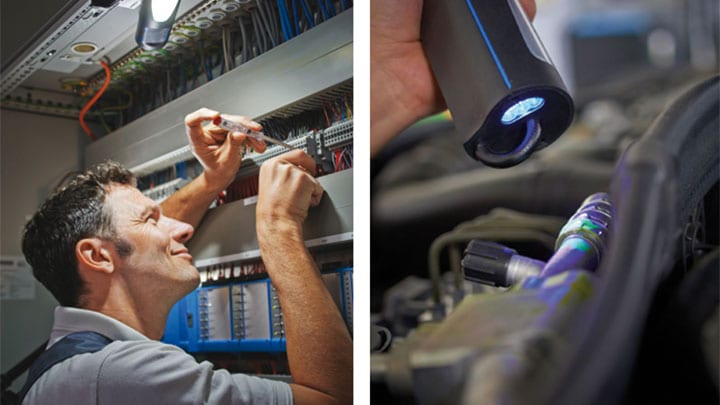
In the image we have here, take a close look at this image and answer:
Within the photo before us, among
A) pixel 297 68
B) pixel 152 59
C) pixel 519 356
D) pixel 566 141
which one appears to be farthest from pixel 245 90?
pixel 519 356

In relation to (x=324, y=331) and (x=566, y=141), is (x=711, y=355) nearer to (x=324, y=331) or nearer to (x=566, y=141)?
(x=566, y=141)

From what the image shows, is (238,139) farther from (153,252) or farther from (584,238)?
(584,238)

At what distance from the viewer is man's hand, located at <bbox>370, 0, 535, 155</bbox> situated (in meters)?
1.59

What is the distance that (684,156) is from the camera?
1191 mm

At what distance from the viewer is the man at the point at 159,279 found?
→ 1.62m

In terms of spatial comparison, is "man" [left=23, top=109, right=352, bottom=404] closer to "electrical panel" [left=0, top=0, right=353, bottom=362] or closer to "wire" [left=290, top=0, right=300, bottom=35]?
"electrical panel" [left=0, top=0, right=353, bottom=362]

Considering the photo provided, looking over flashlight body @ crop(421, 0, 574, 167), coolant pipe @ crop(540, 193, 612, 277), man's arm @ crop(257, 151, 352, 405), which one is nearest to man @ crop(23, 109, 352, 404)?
man's arm @ crop(257, 151, 352, 405)

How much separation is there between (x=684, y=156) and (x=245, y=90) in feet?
3.55

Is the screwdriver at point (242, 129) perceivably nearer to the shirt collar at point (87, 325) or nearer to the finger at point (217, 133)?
the finger at point (217, 133)

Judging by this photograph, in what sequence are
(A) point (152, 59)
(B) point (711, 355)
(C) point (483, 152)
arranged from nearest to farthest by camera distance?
(B) point (711, 355) < (C) point (483, 152) < (A) point (152, 59)

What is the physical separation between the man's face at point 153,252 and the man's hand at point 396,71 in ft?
2.02

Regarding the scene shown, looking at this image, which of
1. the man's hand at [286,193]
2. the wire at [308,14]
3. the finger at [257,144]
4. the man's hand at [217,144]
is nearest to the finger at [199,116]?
the man's hand at [217,144]

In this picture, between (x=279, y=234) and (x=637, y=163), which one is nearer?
(x=637, y=163)

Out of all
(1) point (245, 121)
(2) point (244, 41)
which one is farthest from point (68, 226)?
(2) point (244, 41)
